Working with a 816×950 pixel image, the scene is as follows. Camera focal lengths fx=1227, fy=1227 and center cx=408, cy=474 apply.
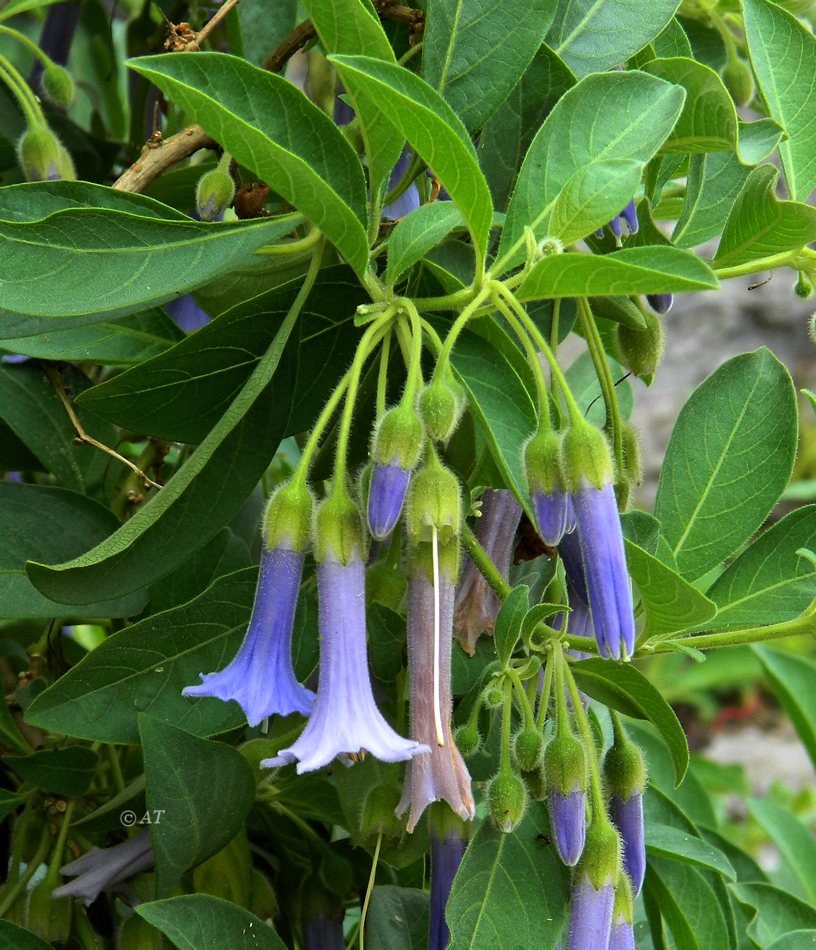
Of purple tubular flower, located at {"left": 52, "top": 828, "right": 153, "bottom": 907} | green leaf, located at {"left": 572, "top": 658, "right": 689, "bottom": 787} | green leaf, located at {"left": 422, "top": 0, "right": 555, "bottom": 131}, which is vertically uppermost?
green leaf, located at {"left": 422, "top": 0, "right": 555, "bottom": 131}

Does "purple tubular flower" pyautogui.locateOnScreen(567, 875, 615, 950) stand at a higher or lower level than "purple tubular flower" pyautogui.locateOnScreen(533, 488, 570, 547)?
lower

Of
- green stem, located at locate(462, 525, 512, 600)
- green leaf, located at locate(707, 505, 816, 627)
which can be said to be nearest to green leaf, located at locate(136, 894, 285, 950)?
green stem, located at locate(462, 525, 512, 600)

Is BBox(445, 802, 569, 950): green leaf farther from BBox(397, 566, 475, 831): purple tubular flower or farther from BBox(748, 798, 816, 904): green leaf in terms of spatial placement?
BBox(748, 798, 816, 904): green leaf

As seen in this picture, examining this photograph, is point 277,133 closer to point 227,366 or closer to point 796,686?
point 227,366

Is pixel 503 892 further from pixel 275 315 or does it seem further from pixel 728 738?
pixel 728 738

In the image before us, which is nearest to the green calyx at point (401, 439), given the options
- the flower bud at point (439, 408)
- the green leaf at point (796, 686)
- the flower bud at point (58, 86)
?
the flower bud at point (439, 408)

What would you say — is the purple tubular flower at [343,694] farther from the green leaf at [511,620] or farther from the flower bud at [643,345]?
the flower bud at [643,345]
